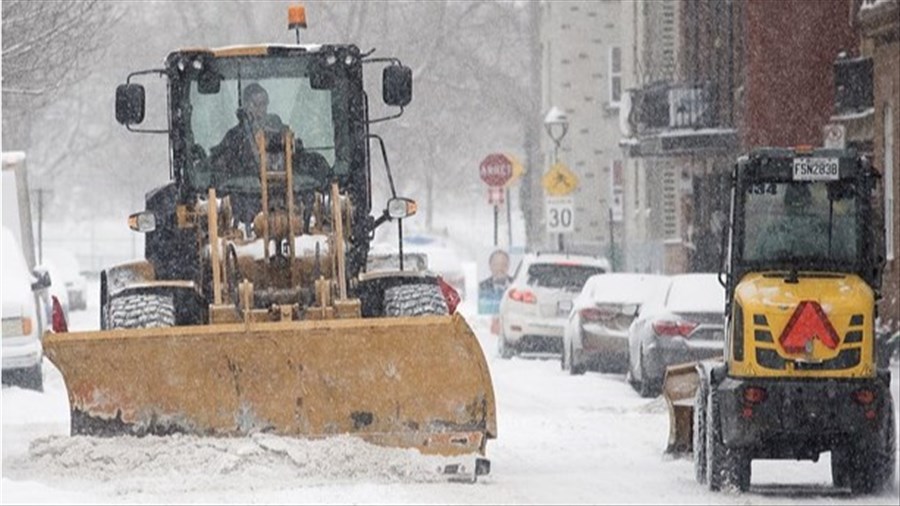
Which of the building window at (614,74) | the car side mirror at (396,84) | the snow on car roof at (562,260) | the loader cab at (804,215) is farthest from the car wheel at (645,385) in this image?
the building window at (614,74)

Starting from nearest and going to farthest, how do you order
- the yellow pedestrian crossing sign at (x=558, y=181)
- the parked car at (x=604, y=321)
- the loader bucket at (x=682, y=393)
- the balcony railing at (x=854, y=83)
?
the loader bucket at (x=682, y=393) < the parked car at (x=604, y=321) < the balcony railing at (x=854, y=83) < the yellow pedestrian crossing sign at (x=558, y=181)

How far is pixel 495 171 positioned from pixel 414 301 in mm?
28350

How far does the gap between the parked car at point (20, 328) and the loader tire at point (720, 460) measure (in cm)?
1095

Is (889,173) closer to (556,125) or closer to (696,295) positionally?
(696,295)

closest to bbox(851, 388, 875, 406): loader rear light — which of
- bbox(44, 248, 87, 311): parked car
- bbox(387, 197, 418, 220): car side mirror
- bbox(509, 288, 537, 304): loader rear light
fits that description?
bbox(387, 197, 418, 220): car side mirror

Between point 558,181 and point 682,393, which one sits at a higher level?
point 558,181

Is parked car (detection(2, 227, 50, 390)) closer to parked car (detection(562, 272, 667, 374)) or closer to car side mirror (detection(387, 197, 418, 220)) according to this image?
parked car (detection(562, 272, 667, 374))

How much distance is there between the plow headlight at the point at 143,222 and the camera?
54.0ft

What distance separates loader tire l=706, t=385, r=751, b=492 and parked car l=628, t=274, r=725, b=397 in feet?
28.3

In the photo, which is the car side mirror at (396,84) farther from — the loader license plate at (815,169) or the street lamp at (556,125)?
the street lamp at (556,125)

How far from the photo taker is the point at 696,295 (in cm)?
2350

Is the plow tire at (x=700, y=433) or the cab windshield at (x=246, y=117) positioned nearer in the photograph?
the plow tire at (x=700, y=433)

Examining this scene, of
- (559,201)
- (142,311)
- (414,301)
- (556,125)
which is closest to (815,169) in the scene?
(414,301)

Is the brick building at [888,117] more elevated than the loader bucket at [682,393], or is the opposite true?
the brick building at [888,117]
